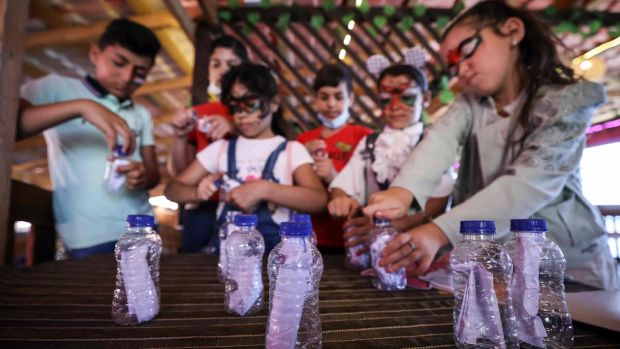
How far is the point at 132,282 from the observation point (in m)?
0.69

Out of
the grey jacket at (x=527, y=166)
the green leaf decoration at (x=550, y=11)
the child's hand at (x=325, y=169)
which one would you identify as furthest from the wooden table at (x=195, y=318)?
the green leaf decoration at (x=550, y=11)

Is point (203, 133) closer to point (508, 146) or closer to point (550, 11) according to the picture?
point (508, 146)

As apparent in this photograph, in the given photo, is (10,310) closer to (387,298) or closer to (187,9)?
(387,298)

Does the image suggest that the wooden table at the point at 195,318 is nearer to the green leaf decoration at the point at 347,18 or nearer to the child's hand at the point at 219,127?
the child's hand at the point at 219,127

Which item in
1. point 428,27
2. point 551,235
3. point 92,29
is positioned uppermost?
point 428,27

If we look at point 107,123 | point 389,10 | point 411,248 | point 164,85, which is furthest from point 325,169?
point 164,85

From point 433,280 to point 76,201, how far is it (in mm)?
1512

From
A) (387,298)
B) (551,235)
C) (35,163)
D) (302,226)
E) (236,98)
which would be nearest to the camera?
(302,226)

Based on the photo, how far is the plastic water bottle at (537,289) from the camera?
0.58m

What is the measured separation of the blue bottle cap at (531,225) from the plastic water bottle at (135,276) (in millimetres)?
733

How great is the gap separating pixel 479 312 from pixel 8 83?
1526 millimetres

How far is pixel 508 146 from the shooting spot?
111 centimetres

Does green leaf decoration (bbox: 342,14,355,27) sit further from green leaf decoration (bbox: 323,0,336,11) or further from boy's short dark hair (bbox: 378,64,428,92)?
boy's short dark hair (bbox: 378,64,428,92)

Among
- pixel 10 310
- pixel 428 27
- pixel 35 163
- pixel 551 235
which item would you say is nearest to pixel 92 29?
pixel 10 310
